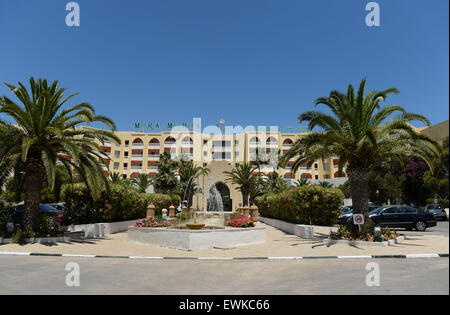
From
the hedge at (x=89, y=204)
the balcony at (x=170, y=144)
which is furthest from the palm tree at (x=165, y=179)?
the balcony at (x=170, y=144)

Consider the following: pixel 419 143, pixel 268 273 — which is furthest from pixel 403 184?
pixel 268 273

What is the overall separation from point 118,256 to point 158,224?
5.21m

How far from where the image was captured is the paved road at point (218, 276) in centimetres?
660

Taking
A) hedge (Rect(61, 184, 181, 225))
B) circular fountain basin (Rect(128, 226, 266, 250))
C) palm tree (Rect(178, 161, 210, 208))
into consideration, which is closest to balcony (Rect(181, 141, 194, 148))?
palm tree (Rect(178, 161, 210, 208))

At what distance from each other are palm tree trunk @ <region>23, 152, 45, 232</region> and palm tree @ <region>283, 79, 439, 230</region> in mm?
13064

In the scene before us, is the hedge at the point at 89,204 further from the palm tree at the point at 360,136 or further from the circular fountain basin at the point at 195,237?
the palm tree at the point at 360,136

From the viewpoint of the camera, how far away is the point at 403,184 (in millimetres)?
42562

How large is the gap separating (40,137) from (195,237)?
908cm

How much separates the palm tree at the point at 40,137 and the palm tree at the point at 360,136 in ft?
35.2

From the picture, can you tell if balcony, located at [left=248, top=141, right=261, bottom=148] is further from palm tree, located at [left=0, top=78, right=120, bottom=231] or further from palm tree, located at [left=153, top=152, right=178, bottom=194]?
palm tree, located at [left=0, top=78, right=120, bottom=231]

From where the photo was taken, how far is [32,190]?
51.6ft

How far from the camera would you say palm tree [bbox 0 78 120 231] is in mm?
14664

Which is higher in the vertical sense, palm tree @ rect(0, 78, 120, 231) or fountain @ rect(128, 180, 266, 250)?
palm tree @ rect(0, 78, 120, 231)

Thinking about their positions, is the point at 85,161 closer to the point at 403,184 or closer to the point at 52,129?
the point at 52,129
